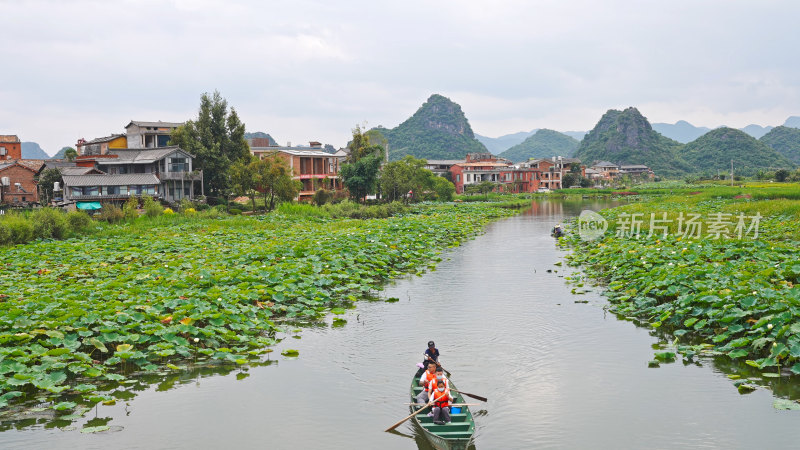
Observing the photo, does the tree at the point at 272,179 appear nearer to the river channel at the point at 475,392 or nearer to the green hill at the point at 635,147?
the river channel at the point at 475,392

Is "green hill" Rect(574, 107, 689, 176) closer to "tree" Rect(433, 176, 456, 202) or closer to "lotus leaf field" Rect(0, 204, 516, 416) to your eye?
"tree" Rect(433, 176, 456, 202)

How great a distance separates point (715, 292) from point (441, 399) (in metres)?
7.31

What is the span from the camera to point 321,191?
49781 mm

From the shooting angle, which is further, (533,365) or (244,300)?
(244,300)

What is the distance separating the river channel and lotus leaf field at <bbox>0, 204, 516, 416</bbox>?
2.67ft

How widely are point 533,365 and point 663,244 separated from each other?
11.5 metres

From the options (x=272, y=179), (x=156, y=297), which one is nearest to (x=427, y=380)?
(x=156, y=297)

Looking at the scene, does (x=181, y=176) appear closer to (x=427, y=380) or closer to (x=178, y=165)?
(x=178, y=165)

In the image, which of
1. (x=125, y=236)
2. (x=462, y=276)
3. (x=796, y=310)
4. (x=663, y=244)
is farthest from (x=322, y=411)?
(x=125, y=236)

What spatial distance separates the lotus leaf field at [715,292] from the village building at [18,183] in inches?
2009

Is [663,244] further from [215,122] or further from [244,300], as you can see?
[215,122]

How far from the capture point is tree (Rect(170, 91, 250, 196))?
48.8 m

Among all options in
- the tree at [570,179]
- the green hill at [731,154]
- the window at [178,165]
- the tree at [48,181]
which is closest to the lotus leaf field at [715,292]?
the window at [178,165]

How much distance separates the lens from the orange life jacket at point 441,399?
873 centimetres
